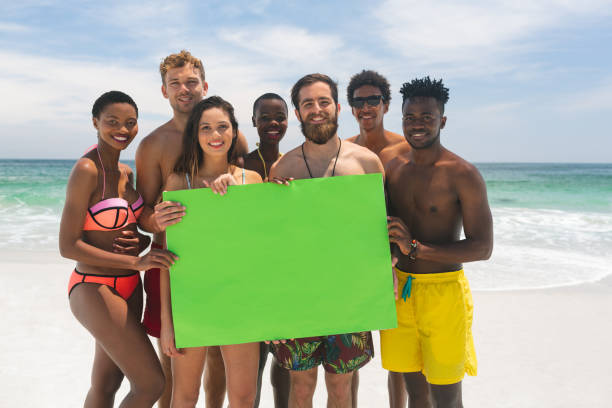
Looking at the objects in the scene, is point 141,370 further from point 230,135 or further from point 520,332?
point 520,332

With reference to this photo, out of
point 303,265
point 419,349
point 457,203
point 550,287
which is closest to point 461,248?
point 457,203

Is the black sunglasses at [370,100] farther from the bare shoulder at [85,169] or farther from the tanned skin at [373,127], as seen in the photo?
the bare shoulder at [85,169]

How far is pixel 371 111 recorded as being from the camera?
3.72m

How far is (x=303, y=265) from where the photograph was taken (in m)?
2.37

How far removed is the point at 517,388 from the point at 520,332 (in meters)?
1.33

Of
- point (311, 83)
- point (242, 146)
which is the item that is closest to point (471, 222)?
point (311, 83)

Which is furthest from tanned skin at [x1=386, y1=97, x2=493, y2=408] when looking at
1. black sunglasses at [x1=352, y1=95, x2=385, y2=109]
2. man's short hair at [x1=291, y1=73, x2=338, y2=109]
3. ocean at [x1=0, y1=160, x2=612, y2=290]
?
ocean at [x1=0, y1=160, x2=612, y2=290]

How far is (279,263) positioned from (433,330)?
1060mm

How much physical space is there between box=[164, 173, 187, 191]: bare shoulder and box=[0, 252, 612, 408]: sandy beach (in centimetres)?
240

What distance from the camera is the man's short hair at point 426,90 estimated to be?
268 centimetres

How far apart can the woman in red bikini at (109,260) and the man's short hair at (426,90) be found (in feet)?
5.74

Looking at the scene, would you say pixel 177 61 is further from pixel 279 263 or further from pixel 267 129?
pixel 279 263

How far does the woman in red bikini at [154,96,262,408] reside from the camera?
2512mm

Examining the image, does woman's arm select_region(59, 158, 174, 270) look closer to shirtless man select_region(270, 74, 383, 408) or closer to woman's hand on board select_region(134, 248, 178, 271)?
woman's hand on board select_region(134, 248, 178, 271)
